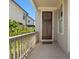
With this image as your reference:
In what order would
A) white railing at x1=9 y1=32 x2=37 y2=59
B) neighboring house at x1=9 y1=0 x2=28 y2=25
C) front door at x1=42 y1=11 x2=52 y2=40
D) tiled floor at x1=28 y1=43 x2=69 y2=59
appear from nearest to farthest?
white railing at x1=9 y1=32 x2=37 y2=59
tiled floor at x1=28 y1=43 x2=69 y2=59
neighboring house at x1=9 y1=0 x2=28 y2=25
front door at x1=42 y1=11 x2=52 y2=40

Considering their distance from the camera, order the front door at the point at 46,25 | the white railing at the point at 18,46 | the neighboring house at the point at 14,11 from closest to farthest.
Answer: the white railing at the point at 18,46
the neighboring house at the point at 14,11
the front door at the point at 46,25

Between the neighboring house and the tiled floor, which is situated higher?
the neighboring house

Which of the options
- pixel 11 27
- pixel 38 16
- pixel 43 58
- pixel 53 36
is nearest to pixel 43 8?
pixel 38 16

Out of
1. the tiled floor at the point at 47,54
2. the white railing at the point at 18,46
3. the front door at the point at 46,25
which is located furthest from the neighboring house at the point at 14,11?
the white railing at the point at 18,46

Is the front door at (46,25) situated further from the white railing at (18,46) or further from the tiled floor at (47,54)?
the white railing at (18,46)

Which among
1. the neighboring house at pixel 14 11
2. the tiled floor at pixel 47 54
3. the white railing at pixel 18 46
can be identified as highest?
the neighboring house at pixel 14 11

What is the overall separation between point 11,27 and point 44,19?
346 inches

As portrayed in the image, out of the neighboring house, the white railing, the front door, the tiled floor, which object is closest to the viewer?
the white railing

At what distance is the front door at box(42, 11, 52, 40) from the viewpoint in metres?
12.4

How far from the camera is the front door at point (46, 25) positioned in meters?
12.4

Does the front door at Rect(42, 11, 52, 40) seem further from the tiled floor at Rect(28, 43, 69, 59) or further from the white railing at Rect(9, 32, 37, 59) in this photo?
the white railing at Rect(9, 32, 37, 59)

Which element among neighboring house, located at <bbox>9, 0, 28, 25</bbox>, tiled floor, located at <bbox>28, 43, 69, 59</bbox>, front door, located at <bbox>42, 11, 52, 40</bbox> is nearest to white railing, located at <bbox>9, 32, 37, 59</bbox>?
tiled floor, located at <bbox>28, 43, 69, 59</bbox>
